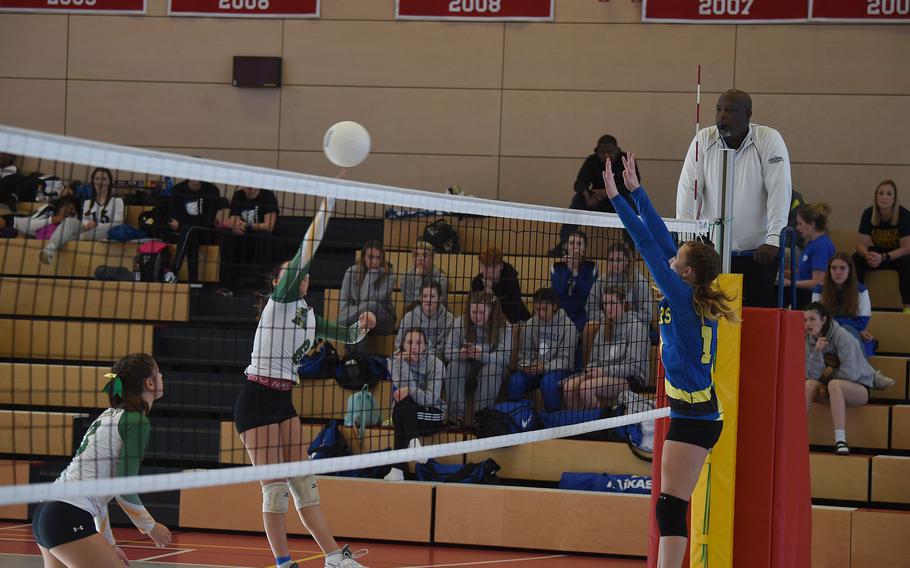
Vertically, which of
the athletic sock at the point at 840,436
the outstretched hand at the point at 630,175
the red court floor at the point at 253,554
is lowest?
the red court floor at the point at 253,554

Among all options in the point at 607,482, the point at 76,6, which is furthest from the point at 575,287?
the point at 76,6

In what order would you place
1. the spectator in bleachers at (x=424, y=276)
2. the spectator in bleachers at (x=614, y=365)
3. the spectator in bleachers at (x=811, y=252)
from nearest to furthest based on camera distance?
the spectator in bleachers at (x=614, y=365) → the spectator in bleachers at (x=424, y=276) → the spectator in bleachers at (x=811, y=252)

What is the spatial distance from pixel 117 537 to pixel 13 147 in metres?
5.43

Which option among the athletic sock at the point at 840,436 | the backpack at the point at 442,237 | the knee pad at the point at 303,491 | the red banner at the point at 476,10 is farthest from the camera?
the red banner at the point at 476,10

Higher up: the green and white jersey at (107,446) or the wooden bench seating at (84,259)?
the wooden bench seating at (84,259)

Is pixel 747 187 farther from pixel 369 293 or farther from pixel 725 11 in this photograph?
pixel 725 11

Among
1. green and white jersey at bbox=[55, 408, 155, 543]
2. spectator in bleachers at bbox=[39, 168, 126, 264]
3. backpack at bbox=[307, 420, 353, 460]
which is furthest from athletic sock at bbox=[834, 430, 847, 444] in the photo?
spectator in bleachers at bbox=[39, 168, 126, 264]

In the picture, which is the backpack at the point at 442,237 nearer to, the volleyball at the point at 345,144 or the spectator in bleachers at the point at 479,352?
the spectator in bleachers at the point at 479,352

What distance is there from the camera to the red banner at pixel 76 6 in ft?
40.7

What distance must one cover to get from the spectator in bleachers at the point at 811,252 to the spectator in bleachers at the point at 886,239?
61 cm

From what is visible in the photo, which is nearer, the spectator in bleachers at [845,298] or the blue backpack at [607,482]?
the blue backpack at [607,482]

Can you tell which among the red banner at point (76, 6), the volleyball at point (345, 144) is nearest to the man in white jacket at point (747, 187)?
the volleyball at point (345, 144)

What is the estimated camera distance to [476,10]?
467 inches

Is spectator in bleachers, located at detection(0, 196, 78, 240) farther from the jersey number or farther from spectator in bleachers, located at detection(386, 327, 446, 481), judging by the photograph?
the jersey number
